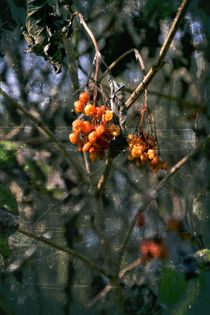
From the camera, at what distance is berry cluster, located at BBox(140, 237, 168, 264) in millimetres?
1007

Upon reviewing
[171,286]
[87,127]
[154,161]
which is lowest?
[171,286]

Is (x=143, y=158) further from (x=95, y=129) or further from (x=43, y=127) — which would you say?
(x=43, y=127)

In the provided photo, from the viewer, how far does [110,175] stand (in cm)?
102

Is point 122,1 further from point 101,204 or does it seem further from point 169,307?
point 169,307

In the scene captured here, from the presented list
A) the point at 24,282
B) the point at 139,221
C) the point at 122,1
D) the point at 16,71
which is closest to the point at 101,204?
the point at 139,221

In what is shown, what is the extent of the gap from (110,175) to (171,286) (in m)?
0.39

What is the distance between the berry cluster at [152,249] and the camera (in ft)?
3.30

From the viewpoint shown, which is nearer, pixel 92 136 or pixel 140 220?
pixel 92 136

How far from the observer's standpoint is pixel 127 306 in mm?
1012

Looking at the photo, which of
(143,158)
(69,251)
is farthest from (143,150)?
(69,251)

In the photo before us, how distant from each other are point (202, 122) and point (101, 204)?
1.33 ft

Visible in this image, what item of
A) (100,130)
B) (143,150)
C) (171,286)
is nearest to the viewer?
(100,130)

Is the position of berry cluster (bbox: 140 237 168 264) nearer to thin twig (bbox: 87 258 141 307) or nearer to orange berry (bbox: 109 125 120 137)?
thin twig (bbox: 87 258 141 307)

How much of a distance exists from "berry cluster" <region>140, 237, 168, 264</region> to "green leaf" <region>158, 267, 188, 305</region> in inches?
1.9
